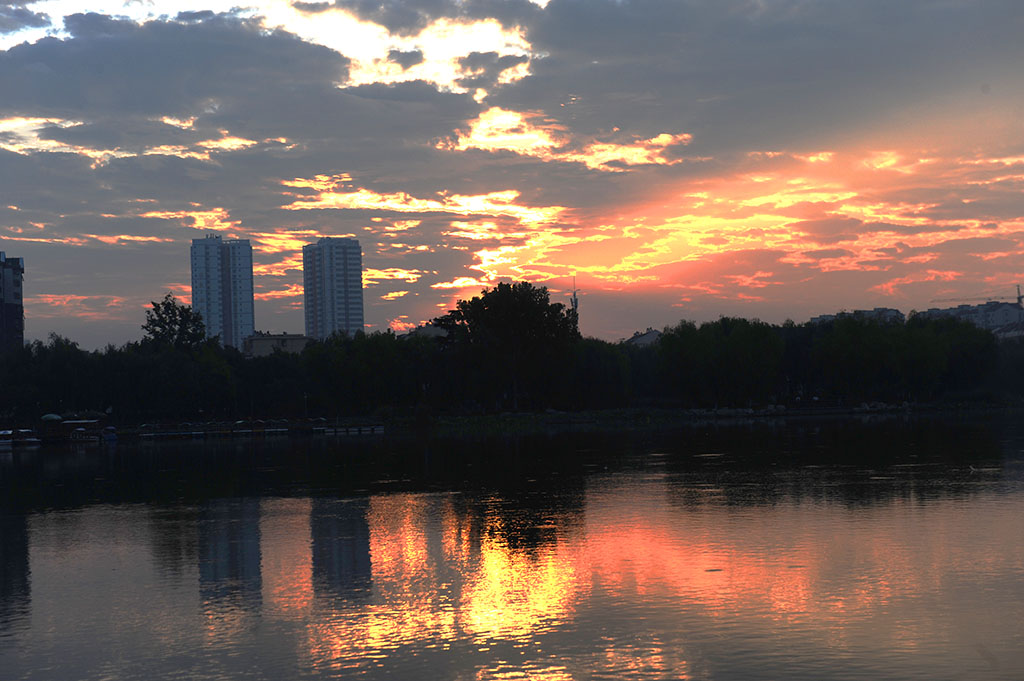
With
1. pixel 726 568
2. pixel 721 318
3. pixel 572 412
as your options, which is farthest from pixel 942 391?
pixel 726 568

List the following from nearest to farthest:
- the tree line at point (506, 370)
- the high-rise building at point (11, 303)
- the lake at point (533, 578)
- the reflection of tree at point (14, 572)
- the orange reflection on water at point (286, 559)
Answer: the lake at point (533, 578)
the orange reflection on water at point (286, 559)
the reflection of tree at point (14, 572)
the tree line at point (506, 370)
the high-rise building at point (11, 303)

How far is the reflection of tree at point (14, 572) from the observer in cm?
2005

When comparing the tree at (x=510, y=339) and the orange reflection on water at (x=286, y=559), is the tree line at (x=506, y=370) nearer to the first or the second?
the tree at (x=510, y=339)

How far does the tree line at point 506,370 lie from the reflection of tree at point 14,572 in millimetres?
90963

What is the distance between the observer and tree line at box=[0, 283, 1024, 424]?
409 ft

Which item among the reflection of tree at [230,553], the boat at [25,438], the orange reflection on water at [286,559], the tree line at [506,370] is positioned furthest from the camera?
the tree line at [506,370]

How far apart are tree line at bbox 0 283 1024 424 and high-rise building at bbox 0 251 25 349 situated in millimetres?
24002

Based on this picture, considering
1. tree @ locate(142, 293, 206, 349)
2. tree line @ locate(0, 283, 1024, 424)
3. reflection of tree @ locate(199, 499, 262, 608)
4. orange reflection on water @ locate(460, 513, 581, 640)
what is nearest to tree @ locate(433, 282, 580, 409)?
tree line @ locate(0, 283, 1024, 424)

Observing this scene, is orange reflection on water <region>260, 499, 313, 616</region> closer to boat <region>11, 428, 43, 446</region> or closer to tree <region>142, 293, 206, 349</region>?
boat <region>11, 428, 43, 446</region>

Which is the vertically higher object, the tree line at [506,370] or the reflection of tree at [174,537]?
the tree line at [506,370]

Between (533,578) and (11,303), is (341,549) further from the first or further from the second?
(11,303)

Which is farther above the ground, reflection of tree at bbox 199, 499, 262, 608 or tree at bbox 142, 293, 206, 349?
tree at bbox 142, 293, 206, 349

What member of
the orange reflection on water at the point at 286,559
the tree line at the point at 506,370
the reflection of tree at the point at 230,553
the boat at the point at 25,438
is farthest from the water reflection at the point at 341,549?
the tree line at the point at 506,370

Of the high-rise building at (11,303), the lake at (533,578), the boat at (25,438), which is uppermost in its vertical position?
the high-rise building at (11,303)
